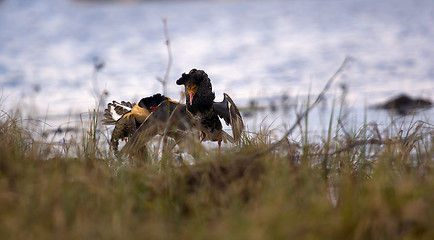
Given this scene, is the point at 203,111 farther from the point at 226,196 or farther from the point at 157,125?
the point at 226,196

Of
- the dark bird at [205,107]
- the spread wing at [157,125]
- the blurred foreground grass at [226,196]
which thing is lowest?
the blurred foreground grass at [226,196]

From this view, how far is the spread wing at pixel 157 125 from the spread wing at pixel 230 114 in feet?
1.57

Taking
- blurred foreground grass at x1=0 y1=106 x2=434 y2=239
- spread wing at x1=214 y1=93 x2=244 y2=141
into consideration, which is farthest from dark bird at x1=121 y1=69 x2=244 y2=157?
blurred foreground grass at x1=0 y1=106 x2=434 y2=239

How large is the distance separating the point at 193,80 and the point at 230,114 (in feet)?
1.92

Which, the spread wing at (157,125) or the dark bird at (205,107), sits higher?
the dark bird at (205,107)

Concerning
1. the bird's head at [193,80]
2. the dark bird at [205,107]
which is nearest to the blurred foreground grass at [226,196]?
the dark bird at [205,107]

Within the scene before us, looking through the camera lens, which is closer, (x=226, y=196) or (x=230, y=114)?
(x=226, y=196)

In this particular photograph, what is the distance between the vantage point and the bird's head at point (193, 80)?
5.33m

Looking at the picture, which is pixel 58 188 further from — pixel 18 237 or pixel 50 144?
pixel 50 144

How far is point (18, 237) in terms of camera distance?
8.10ft

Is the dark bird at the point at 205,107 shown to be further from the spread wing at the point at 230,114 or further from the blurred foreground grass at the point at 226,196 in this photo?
the blurred foreground grass at the point at 226,196

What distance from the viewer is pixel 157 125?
468 cm

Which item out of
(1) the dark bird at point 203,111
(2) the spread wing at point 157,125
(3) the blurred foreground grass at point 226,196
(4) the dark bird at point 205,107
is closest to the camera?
(3) the blurred foreground grass at point 226,196

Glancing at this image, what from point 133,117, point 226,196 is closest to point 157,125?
point 133,117
